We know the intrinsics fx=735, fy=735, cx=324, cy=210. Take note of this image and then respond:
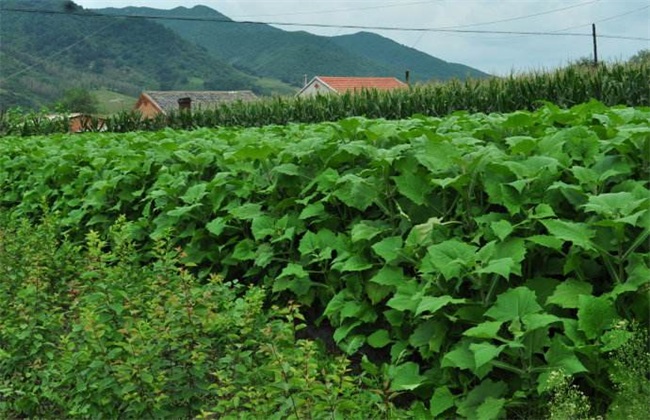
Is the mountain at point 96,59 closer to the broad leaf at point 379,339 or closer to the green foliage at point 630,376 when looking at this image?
the broad leaf at point 379,339

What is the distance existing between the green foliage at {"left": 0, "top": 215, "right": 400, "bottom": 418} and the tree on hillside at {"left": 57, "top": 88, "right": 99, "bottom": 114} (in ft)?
254

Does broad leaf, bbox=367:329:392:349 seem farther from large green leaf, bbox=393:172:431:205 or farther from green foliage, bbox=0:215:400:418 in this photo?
large green leaf, bbox=393:172:431:205

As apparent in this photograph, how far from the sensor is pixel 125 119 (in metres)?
25.8

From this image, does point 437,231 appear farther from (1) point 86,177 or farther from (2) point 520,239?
(1) point 86,177

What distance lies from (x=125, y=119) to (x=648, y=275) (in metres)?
24.8

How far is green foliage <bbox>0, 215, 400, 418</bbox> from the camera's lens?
2887 mm

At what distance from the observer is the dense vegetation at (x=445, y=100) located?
15.4 metres

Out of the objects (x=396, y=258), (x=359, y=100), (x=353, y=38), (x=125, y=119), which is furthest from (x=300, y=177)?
(x=353, y=38)

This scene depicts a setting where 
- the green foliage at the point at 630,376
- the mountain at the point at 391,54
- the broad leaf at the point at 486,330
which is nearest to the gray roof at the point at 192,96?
the mountain at the point at 391,54

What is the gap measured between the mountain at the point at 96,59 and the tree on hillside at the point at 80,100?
109cm

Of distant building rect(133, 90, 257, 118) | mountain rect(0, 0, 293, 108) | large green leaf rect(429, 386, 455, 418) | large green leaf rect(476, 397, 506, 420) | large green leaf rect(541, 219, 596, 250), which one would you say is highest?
mountain rect(0, 0, 293, 108)

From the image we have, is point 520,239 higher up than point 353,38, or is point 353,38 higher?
point 353,38

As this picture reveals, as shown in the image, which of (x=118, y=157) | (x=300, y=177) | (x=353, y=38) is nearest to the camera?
(x=300, y=177)

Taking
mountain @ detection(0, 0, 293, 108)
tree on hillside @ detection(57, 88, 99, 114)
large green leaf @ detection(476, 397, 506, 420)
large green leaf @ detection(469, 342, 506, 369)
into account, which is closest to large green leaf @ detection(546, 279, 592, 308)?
large green leaf @ detection(469, 342, 506, 369)
